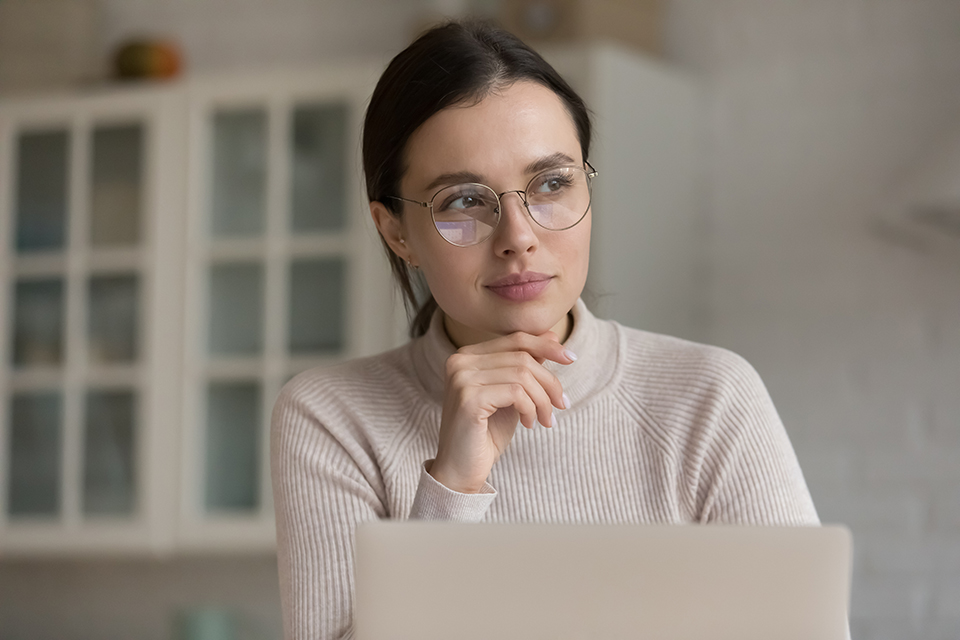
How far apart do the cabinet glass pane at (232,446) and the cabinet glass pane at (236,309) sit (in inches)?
4.2

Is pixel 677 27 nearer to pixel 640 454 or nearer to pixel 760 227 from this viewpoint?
pixel 760 227

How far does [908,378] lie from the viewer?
2348 mm

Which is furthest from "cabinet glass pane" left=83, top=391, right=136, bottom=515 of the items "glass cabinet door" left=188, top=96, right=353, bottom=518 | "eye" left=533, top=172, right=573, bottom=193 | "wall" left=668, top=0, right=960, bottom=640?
"eye" left=533, top=172, right=573, bottom=193

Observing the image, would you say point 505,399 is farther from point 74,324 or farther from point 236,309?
point 74,324

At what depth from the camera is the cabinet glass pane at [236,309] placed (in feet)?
9.05

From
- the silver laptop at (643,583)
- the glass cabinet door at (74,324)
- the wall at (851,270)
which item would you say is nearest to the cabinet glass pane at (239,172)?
the glass cabinet door at (74,324)

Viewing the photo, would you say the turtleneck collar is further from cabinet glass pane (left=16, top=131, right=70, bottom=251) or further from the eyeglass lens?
cabinet glass pane (left=16, top=131, right=70, bottom=251)

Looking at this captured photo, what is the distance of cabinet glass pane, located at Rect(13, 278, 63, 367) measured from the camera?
9.53 ft

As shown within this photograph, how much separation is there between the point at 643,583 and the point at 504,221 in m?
0.60

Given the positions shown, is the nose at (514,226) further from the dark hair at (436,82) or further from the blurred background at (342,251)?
the blurred background at (342,251)

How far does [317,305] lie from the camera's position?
8.84 feet

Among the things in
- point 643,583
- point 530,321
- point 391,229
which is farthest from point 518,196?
point 643,583

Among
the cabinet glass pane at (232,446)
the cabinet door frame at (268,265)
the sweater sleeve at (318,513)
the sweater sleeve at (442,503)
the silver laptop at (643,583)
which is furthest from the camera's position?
the cabinet glass pane at (232,446)

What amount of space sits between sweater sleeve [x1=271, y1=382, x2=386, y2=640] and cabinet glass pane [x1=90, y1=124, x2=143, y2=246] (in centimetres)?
176
